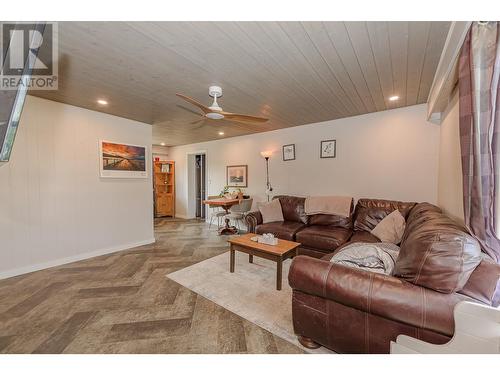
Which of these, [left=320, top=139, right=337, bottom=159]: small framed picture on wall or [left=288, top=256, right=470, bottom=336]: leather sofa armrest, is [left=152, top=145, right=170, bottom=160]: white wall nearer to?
[left=320, top=139, right=337, bottom=159]: small framed picture on wall

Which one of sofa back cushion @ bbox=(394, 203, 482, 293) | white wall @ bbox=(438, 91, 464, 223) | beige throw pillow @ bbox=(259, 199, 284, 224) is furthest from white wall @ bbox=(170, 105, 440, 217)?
sofa back cushion @ bbox=(394, 203, 482, 293)

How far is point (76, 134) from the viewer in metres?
3.08

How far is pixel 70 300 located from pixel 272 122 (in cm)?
386

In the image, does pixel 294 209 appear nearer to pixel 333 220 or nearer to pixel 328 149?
pixel 333 220

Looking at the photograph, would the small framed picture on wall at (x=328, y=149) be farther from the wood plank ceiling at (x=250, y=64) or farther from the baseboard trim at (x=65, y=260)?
the baseboard trim at (x=65, y=260)

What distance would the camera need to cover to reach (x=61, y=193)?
9.72ft

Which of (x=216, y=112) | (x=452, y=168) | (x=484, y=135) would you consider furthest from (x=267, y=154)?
(x=484, y=135)

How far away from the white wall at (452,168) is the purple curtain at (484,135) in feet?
2.18

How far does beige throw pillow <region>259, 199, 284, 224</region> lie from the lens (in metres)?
3.75

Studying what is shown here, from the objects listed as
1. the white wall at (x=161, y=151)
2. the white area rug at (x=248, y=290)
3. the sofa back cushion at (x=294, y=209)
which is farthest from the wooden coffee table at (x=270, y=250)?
the white wall at (x=161, y=151)

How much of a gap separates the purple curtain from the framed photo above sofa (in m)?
4.15

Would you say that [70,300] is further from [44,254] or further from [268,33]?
[268,33]

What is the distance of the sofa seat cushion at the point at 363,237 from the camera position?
8.46ft

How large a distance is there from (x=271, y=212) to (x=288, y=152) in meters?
1.44
